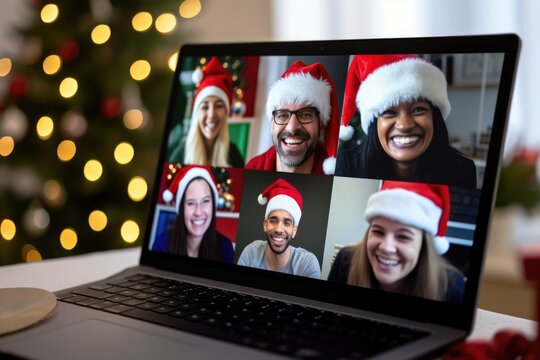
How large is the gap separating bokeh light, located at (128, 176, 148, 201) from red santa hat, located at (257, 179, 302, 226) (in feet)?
4.52

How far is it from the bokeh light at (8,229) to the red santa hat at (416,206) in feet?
5.59

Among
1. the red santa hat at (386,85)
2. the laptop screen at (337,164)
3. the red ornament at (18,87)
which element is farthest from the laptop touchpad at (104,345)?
the red ornament at (18,87)

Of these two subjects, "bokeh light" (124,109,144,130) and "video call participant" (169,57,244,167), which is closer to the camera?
"video call participant" (169,57,244,167)

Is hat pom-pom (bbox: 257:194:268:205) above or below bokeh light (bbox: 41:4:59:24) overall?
below

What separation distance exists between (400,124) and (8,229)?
1.75 metres

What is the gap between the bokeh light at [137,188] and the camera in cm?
210

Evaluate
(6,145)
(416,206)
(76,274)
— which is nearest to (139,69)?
(6,145)

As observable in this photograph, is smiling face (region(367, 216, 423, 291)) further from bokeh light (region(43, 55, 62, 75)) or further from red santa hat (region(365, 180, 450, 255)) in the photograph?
bokeh light (region(43, 55, 62, 75))

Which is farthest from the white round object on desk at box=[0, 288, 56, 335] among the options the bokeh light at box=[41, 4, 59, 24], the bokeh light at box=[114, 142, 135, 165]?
the bokeh light at box=[41, 4, 59, 24]

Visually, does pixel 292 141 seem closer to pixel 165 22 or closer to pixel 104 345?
pixel 104 345

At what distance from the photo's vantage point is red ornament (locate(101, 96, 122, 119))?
2070mm

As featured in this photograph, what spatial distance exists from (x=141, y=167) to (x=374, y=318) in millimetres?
1547

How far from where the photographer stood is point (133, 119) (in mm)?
2119

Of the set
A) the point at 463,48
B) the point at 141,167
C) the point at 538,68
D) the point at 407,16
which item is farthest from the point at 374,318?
the point at 407,16
